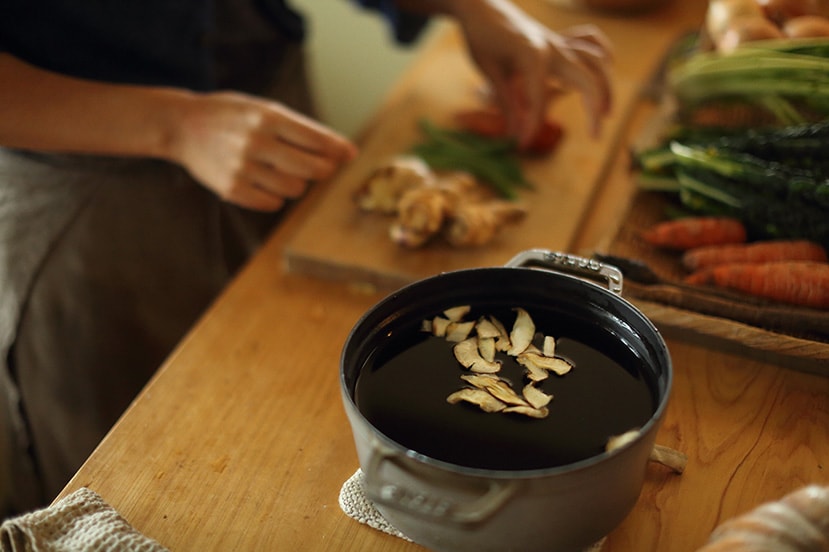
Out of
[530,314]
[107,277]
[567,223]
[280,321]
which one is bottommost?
[107,277]

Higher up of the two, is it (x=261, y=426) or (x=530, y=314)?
(x=530, y=314)

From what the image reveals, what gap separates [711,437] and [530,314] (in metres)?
0.25

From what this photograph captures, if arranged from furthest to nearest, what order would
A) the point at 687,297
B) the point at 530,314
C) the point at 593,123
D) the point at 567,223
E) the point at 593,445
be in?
1. the point at 593,123
2. the point at 567,223
3. the point at 687,297
4. the point at 530,314
5. the point at 593,445

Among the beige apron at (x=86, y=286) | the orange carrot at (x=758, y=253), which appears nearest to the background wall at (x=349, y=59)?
the beige apron at (x=86, y=286)

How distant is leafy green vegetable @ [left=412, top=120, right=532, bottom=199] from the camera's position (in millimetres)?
1306

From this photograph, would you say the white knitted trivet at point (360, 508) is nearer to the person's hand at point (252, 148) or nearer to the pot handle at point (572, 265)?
the pot handle at point (572, 265)

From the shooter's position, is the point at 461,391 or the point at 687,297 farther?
the point at 687,297

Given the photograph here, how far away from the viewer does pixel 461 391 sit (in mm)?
759

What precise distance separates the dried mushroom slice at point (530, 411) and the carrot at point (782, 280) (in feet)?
1.31

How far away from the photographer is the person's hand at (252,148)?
3.66 ft

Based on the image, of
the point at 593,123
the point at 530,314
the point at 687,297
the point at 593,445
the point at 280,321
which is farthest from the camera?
the point at 593,123

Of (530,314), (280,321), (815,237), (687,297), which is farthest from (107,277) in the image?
(815,237)

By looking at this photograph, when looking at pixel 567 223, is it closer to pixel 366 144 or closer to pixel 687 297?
pixel 687 297

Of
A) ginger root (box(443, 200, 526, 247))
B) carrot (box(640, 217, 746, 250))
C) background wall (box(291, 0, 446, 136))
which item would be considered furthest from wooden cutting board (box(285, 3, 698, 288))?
background wall (box(291, 0, 446, 136))
